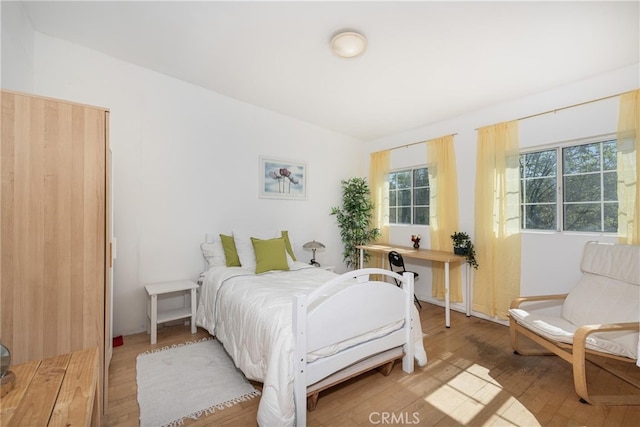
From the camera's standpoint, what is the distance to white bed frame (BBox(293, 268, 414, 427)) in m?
1.61

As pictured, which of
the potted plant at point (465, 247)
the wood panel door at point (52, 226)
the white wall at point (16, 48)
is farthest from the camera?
the potted plant at point (465, 247)

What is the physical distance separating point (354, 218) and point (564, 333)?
2.97 m

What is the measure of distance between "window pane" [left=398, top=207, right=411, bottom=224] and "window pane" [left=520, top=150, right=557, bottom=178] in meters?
1.60

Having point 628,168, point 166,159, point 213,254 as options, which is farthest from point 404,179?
point 166,159

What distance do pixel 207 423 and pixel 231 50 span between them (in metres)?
2.88

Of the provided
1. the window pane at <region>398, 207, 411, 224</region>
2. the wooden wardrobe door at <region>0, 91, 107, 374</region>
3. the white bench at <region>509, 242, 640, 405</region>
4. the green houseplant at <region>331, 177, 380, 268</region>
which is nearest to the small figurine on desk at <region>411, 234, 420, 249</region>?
the window pane at <region>398, 207, 411, 224</region>

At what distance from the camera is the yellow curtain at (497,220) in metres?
Result: 3.11

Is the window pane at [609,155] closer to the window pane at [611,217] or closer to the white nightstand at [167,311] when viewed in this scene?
the window pane at [611,217]

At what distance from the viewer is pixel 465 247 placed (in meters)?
3.39

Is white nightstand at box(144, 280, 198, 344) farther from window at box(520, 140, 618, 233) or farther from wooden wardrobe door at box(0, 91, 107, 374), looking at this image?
window at box(520, 140, 618, 233)

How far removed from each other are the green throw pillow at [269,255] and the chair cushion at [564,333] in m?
2.27

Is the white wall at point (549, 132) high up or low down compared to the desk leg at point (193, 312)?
up

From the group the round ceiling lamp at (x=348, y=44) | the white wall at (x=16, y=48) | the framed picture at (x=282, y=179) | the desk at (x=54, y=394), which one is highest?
the round ceiling lamp at (x=348, y=44)

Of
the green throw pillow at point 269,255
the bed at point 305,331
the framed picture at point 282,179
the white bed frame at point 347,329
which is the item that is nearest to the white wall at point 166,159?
the framed picture at point 282,179
